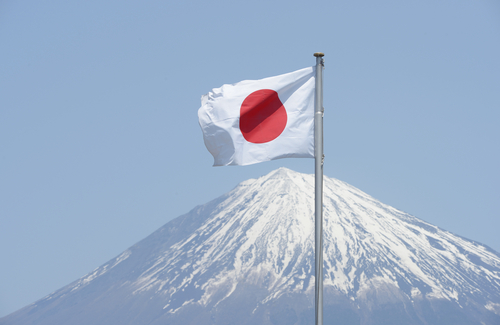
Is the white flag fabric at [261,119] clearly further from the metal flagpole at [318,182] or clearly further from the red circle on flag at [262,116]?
the metal flagpole at [318,182]

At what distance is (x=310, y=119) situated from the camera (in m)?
11.6

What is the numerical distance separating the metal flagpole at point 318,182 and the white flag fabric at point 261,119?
13.8 inches

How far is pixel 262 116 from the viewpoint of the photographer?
11992 mm

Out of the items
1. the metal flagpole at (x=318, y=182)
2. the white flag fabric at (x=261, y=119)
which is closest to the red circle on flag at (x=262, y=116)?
the white flag fabric at (x=261, y=119)

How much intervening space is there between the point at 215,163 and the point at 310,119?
6.75ft

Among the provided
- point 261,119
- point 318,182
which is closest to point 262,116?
point 261,119

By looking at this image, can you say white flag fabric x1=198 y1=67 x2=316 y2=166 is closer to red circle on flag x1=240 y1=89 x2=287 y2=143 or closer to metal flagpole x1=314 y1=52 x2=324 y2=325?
red circle on flag x1=240 y1=89 x2=287 y2=143

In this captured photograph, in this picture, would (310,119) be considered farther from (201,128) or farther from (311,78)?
(201,128)

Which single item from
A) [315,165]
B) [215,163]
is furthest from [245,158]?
[315,165]

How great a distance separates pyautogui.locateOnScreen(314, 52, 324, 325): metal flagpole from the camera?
34.3 ft

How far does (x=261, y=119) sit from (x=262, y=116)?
0.06 metres

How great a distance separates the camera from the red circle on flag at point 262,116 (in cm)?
1185

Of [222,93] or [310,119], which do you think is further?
[222,93]

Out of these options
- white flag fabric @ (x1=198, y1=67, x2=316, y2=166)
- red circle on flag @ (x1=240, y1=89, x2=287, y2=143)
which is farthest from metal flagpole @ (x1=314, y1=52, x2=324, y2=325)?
red circle on flag @ (x1=240, y1=89, x2=287, y2=143)
